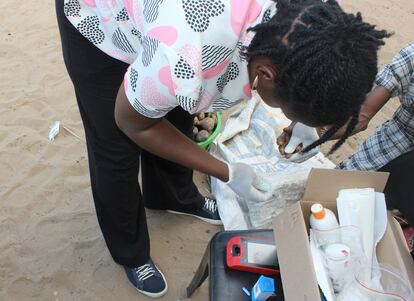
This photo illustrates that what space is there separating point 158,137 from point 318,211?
1.31ft

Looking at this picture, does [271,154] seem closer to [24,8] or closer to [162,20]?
[162,20]

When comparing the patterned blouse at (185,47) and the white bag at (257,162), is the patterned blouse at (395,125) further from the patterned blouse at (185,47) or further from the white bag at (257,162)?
the patterned blouse at (185,47)

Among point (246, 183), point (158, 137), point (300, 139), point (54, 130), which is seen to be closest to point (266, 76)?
point (158, 137)

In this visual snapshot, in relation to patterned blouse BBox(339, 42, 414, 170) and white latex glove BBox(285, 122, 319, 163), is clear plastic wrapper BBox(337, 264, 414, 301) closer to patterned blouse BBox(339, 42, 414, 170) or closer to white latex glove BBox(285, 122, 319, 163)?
white latex glove BBox(285, 122, 319, 163)

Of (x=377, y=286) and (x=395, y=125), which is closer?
(x=377, y=286)

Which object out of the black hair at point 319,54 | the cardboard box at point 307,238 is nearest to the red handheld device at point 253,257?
the cardboard box at point 307,238

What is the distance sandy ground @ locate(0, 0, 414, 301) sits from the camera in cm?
165

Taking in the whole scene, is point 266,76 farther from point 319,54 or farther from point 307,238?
point 307,238

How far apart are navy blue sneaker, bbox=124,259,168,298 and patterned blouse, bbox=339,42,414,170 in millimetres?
906

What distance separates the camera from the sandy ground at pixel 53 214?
5.41ft

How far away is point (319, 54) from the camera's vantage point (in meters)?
0.74

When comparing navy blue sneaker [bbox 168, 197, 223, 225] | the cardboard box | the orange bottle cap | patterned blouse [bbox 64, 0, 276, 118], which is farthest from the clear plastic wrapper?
navy blue sneaker [bbox 168, 197, 223, 225]

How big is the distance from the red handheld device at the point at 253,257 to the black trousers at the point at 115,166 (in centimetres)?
41

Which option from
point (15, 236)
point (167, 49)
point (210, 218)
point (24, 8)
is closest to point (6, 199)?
point (15, 236)
